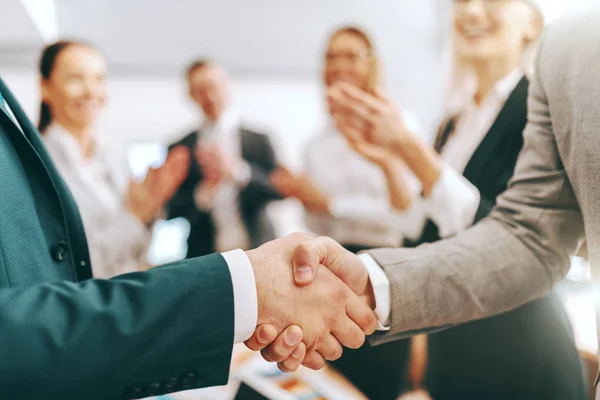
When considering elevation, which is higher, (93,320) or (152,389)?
(93,320)

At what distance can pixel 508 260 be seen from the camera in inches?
35.3

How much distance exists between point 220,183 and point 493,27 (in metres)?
1.35

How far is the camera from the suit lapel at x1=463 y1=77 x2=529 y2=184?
40.5 inches

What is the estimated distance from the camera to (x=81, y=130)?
1684 millimetres

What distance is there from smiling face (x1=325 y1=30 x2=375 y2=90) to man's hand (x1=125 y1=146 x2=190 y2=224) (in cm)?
71

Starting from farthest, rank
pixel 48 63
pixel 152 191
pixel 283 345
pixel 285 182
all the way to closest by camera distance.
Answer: pixel 285 182
pixel 152 191
pixel 48 63
pixel 283 345

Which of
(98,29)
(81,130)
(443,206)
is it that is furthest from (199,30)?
(443,206)

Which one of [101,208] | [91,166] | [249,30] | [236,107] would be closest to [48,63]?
[91,166]

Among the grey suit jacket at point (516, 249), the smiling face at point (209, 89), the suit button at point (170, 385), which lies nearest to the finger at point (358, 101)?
the grey suit jacket at point (516, 249)

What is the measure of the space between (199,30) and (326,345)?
112 inches

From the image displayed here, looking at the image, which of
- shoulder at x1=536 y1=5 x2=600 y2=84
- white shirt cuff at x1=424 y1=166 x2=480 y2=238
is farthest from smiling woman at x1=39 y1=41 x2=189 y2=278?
shoulder at x1=536 y1=5 x2=600 y2=84

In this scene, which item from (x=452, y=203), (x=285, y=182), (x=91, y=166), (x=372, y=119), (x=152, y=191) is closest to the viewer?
(x=452, y=203)

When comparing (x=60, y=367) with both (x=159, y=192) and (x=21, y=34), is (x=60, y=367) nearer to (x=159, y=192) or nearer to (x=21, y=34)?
(x=159, y=192)

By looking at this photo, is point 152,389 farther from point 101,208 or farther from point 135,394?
point 101,208
